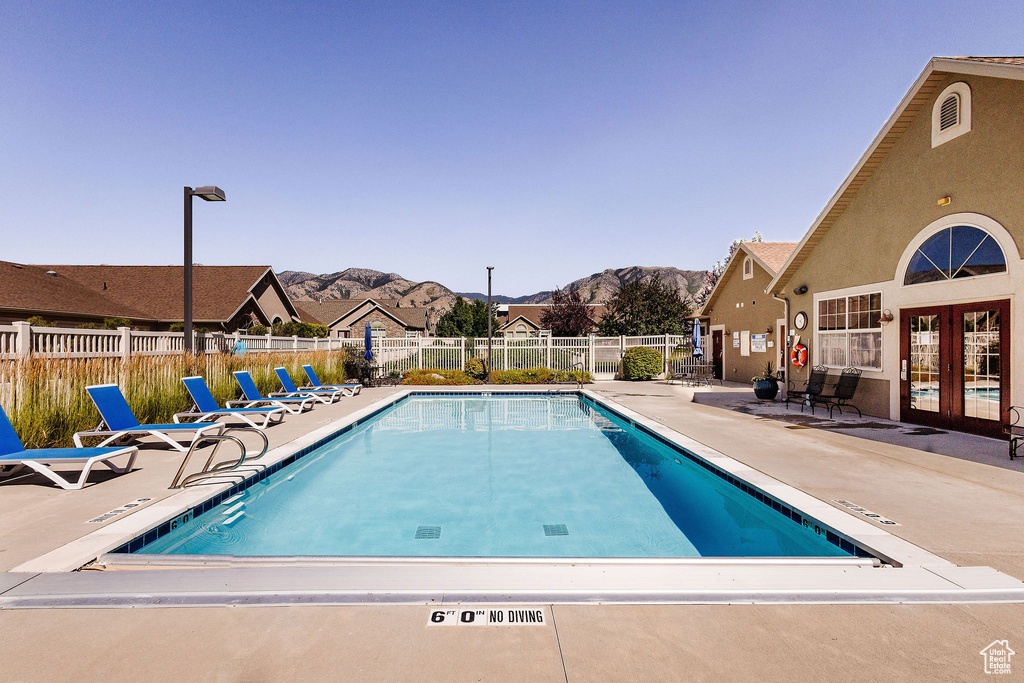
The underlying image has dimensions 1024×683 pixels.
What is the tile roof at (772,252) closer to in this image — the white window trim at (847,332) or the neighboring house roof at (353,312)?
the white window trim at (847,332)

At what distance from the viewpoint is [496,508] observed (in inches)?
211

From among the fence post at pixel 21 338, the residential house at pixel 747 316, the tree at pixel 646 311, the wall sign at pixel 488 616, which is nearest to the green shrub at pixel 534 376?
the residential house at pixel 747 316

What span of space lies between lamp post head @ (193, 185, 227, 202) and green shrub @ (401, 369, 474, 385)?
9.93 meters

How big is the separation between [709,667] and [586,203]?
25934 millimetres

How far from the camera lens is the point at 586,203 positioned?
86.0ft

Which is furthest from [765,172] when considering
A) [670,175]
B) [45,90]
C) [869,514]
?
[45,90]

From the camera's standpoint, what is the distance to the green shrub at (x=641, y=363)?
19.7 m

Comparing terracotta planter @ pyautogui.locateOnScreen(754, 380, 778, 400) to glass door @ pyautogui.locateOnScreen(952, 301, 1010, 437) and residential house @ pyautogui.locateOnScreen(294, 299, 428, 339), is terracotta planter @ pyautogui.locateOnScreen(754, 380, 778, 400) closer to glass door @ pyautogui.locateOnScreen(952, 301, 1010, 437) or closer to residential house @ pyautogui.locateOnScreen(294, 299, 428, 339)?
glass door @ pyautogui.locateOnScreen(952, 301, 1010, 437)

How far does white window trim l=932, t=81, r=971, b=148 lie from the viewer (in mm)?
7699

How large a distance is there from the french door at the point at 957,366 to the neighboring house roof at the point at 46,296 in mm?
21728

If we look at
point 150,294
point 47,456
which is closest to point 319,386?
point 47,456

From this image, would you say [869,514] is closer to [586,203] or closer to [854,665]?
[854,665]

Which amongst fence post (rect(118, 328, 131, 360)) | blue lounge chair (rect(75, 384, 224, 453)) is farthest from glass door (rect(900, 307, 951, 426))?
fence post (rect(118, 328, 131, 360))

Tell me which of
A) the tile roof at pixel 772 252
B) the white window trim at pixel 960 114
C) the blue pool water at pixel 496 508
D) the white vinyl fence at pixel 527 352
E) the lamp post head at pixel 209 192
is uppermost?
the white window trim at pixel 960 114
